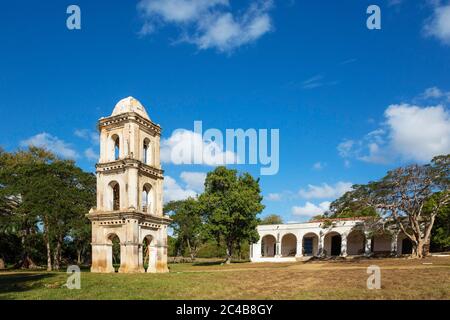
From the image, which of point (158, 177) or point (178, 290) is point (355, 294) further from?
point (158, 177)

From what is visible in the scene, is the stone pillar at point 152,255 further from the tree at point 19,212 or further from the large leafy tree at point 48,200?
the tree at point 19,212

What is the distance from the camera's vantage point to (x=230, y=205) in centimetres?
3875

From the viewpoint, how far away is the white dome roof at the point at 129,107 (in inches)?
955

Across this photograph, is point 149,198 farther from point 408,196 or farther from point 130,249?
point 408,196

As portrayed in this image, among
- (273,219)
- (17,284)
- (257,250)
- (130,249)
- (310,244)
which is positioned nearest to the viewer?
(17,284)

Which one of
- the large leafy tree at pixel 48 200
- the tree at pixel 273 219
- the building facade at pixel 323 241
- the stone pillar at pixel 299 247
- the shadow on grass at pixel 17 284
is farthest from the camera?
the tree at pixel 273 219

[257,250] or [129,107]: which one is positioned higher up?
[129,107]

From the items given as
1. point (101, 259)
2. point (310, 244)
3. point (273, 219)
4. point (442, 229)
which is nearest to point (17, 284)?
point (101, 259)

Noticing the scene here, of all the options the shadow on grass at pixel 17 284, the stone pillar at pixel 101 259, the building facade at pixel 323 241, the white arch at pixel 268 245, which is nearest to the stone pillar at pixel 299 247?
the building facade at pixel 323 241

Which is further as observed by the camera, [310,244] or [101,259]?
[310,244]

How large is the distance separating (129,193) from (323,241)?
104 feet

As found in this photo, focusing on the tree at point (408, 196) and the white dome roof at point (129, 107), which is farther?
the tree at point (408, 196)

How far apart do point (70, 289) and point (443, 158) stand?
31.5 metres
